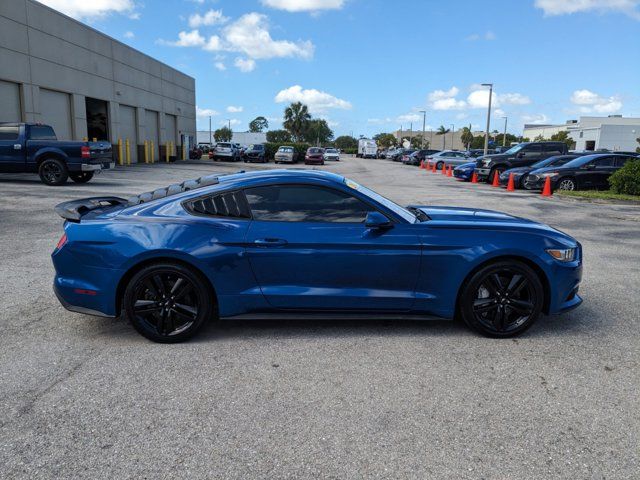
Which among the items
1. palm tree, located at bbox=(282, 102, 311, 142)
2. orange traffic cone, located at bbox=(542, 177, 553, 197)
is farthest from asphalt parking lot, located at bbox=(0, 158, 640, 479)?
palm tree, located at bbox=(282, 102, 311, 142)

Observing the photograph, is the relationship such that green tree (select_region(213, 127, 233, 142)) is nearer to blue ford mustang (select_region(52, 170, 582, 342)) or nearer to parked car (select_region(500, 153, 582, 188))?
parked car (select_region(500, 153, 582, 188))

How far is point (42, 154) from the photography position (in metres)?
15.9

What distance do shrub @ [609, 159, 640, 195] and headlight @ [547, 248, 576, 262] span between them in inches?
575

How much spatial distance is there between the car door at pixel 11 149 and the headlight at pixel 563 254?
632 inches

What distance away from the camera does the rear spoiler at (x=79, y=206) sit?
4465mm

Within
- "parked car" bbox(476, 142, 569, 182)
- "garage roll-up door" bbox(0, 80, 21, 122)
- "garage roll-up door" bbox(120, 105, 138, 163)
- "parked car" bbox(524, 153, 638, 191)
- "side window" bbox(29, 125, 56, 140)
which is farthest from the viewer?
"garage roll-up door" bbox(120, 105, 138, 163)

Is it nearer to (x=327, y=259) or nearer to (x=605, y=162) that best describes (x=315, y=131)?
(x=605, y=162)

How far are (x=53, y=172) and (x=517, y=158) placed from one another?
64.8 feet

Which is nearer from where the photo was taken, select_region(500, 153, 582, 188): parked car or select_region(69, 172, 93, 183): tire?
select_region(69, 172, 93, 183): tire

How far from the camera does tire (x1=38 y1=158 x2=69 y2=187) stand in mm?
16031

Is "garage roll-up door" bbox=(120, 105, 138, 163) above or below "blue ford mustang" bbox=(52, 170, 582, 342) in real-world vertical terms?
above

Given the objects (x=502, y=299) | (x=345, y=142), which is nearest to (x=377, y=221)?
(x=502, y=299)

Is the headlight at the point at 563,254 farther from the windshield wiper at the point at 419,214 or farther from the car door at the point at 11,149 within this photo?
the car door at the point at 11,149

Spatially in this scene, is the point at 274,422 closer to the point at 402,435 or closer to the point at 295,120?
the point at 402,435
